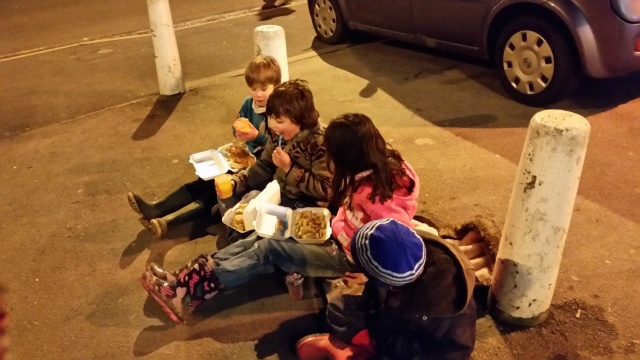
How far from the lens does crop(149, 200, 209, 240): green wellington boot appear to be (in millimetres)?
3721

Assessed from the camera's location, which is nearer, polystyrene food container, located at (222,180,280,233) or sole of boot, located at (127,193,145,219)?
polystyrene food container, located at (222,180,280,233)

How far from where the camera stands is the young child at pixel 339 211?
2.78 metres

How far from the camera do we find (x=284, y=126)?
329cm

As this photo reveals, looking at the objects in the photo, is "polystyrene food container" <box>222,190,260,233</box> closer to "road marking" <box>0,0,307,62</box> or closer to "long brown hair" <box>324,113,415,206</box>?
"long brown hair" <box>324,113,415,206</box>

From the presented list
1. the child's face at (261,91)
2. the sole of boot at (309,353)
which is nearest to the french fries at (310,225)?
the sole of boot at (309,353)

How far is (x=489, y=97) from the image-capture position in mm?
5457

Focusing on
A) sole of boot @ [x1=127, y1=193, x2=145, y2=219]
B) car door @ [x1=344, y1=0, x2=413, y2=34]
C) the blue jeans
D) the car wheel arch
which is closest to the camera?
the blue jeans

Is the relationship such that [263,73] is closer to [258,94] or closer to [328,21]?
[258,94]

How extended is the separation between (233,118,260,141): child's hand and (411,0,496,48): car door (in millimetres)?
2695

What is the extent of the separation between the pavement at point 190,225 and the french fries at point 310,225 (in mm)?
355

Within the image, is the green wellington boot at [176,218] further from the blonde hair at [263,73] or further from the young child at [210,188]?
the blonde hair at [263,73]

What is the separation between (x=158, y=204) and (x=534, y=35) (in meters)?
3.32

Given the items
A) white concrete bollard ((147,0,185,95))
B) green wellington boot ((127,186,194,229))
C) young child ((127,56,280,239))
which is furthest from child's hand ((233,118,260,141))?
white concrete bollard ((147,0,185,95))

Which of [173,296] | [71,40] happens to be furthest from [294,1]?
[173,296]
